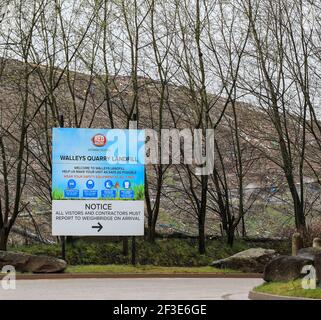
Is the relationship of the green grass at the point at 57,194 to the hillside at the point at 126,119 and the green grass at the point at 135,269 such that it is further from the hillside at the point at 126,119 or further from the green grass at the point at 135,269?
the hillside at the point at 126,119

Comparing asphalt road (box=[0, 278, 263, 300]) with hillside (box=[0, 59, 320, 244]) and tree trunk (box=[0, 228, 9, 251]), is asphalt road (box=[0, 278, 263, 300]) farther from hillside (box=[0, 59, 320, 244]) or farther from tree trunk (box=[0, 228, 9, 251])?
hillside (box=[0, 59, 320, 244])

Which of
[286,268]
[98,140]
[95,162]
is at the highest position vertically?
[98,140]

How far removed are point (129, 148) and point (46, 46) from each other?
27.1 feet

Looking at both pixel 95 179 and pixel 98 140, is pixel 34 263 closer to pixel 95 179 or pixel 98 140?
pixel 95 179

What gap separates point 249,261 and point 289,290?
1314cm

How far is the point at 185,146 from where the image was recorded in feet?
127

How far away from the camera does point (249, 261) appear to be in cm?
3072

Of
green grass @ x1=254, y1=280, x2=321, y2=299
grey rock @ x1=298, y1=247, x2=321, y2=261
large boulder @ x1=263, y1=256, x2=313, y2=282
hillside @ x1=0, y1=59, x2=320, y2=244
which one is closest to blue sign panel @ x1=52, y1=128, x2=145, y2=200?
hillside @ x1=0, y1=59, x2=320, y2=244

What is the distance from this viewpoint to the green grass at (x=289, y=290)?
1689 centimetres

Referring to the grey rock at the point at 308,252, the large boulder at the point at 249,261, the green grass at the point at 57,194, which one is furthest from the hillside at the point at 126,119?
the grey rock at the point at 308,252

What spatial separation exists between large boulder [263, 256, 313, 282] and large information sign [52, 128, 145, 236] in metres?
9.31

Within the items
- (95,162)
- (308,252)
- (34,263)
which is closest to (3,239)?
(34,263)

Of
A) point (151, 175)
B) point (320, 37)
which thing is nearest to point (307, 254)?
point (320, 37)
